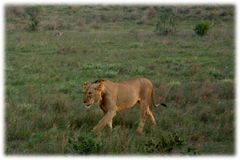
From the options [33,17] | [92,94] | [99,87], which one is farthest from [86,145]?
[33,17]

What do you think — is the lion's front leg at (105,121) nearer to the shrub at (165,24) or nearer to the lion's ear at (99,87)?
the lion's ear at (99,87)

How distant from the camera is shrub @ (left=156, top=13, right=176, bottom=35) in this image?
2417cm

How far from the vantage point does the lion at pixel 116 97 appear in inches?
292

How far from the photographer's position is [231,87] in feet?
35.6

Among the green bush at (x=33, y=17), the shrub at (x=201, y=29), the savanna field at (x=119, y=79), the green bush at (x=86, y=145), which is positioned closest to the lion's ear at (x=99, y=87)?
the savanna field at (x=119, y=79)

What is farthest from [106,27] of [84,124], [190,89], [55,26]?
[84,124]

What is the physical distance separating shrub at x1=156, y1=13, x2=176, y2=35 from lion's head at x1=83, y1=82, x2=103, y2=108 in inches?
653

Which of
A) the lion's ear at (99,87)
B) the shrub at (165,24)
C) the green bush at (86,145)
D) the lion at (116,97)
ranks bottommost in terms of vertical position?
the shrub at (165,24)

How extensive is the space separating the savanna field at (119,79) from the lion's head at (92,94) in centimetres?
41

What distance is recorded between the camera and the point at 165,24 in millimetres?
25359

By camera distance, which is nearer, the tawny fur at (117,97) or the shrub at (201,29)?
the tawny fur at (117,97)

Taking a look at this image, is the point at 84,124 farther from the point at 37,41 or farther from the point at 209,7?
the point at 209,7

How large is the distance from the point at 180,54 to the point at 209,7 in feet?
55.8

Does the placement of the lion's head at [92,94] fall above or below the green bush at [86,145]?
above
